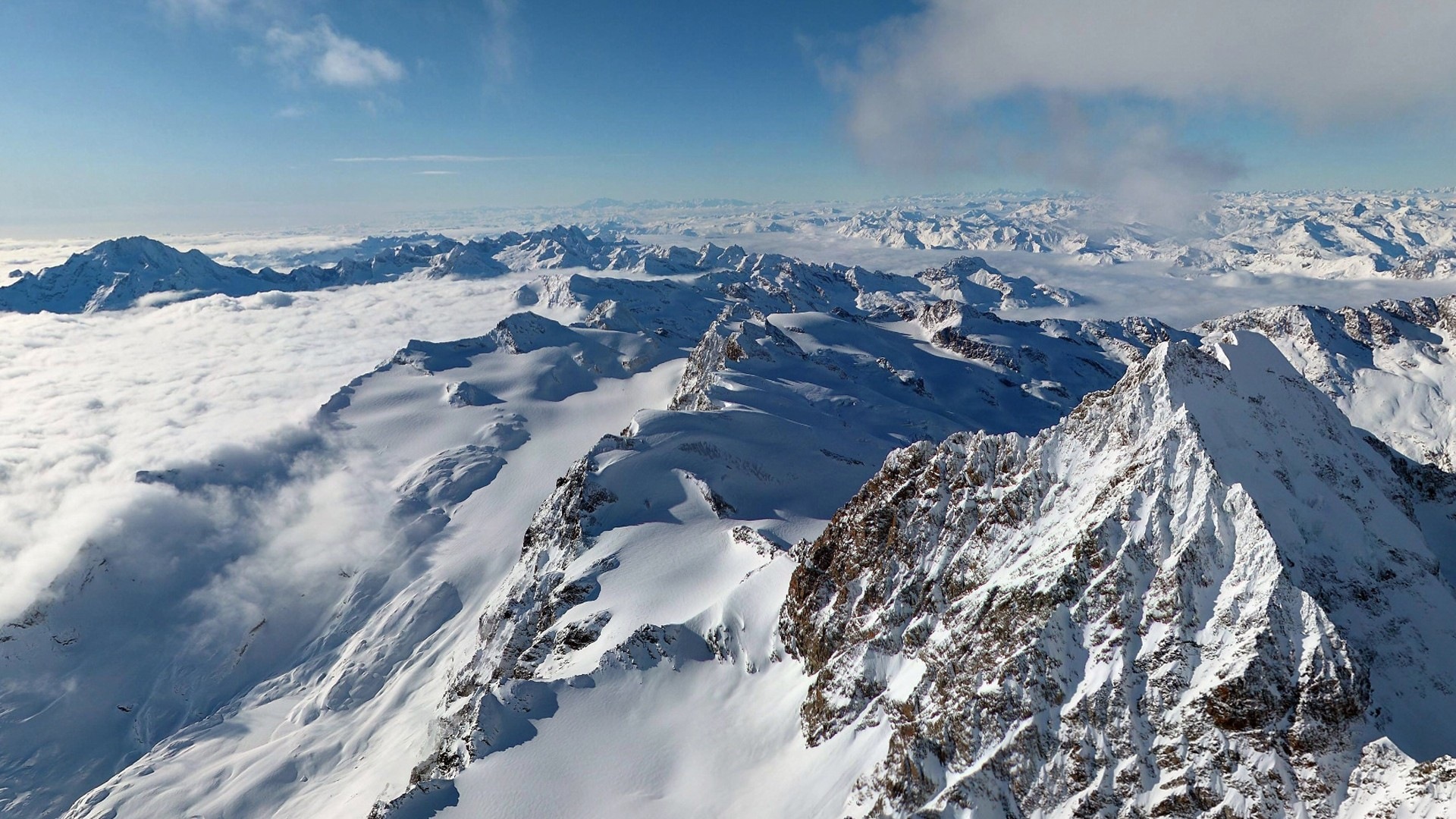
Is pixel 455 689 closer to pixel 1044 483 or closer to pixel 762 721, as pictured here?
pixel 762 721

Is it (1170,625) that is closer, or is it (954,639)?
(1170,625)

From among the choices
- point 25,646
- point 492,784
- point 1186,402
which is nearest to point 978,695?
point 1186,402

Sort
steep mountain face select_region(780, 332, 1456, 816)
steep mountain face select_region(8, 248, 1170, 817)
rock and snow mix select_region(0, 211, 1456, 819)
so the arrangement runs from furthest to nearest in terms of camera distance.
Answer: steep mountain face select_region(8, 248, 1170, 817) < rock and snow mix select_region(0, 211, 1456, 819) < steep mountain face select_region(780, 332, 1456, 816)

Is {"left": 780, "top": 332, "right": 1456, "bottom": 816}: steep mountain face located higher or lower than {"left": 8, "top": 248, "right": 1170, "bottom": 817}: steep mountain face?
higher

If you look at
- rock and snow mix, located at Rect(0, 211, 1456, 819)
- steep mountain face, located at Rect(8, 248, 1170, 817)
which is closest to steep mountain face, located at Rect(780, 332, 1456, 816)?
rock and snow mix, located at Rect(0, 211, 1456, 819)

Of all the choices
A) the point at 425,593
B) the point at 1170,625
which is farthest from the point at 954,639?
the point at 425,593

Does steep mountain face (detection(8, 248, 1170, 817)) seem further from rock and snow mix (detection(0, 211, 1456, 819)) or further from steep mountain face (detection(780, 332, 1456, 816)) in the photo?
steep mountain face (detection(780, 332, 1456, 816))

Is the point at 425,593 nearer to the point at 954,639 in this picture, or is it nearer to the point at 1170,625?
the point at 954,639

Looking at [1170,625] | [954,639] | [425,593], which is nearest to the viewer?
[1170,625]
